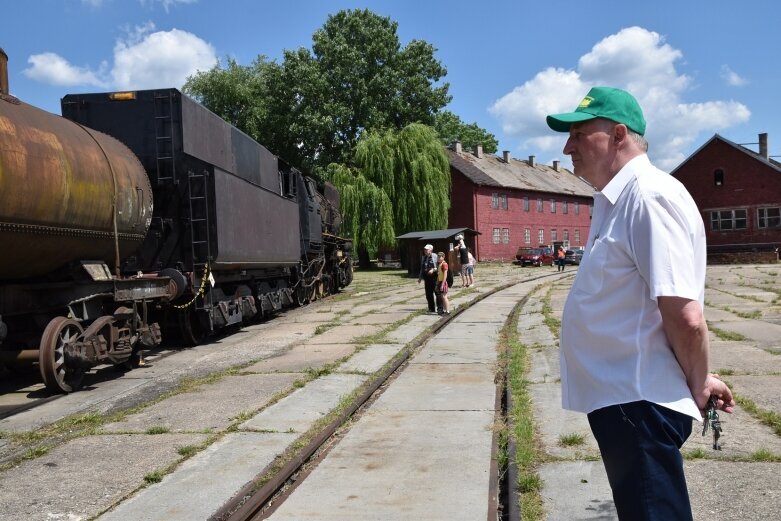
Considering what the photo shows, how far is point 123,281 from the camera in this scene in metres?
9.14

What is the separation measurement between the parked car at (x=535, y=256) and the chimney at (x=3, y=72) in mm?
41933

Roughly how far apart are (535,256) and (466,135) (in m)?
24.5

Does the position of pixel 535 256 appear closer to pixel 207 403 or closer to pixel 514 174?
pixel 514 174

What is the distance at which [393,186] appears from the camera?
4147 centimetres

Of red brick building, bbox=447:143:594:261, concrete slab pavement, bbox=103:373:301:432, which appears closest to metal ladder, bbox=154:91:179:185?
concrete slab pavement, bbox=103:373:301:432

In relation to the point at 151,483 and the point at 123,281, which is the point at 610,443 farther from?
the point at 123,281

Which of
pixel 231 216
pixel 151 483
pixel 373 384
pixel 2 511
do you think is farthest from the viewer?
pixel 231 216

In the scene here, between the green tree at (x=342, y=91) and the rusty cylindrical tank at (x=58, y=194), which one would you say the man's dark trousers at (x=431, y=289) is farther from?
the green tree at (x=342, y=91)

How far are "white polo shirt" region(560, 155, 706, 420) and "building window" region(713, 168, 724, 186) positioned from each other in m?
50.0

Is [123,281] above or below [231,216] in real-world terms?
below

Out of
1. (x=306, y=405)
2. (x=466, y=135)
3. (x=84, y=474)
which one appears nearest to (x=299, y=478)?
(x=84, y=474)

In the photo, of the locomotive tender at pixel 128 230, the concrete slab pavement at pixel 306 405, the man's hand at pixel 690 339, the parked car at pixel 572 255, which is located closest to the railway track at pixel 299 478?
Result: the concrete slab pavement at pixel 306 405

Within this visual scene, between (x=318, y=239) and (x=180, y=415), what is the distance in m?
14.8

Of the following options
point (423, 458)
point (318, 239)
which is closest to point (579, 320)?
point (423, 458)
